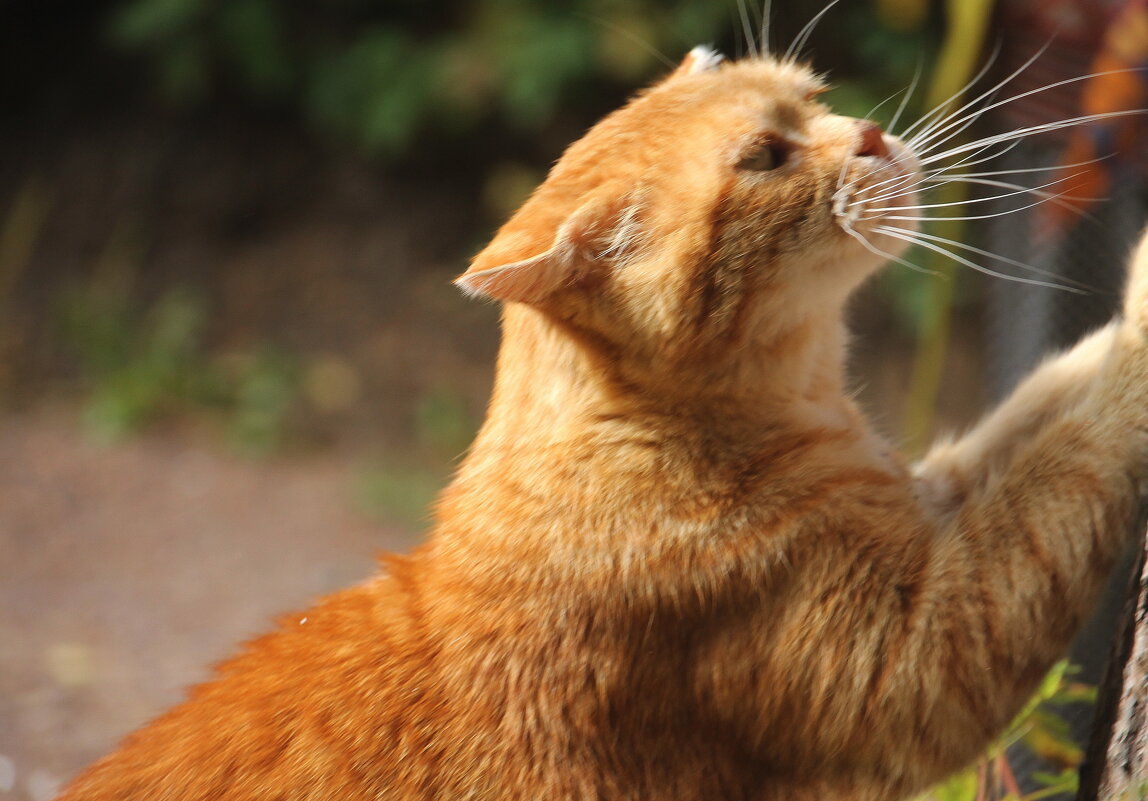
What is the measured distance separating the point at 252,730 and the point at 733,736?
29.4 inches

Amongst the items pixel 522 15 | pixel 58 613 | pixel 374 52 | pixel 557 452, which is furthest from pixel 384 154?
pixel 557 452

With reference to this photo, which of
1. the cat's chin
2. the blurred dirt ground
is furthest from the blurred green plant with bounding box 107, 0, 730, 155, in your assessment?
the cat's chin

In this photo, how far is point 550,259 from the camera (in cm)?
175

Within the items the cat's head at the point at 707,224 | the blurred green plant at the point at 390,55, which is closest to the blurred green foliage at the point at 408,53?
the blurred green plant at the point at 390,55

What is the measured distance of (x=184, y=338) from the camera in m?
5.69

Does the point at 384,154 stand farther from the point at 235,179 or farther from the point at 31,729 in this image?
the point at 31,729

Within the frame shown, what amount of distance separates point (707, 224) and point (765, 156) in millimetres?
176

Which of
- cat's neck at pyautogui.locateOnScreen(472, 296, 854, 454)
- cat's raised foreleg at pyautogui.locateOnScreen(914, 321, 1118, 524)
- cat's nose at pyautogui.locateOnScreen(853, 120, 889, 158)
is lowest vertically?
cat's raised foreleg at pyautogui.locateOnScreen(914, 321, 1118, 524)

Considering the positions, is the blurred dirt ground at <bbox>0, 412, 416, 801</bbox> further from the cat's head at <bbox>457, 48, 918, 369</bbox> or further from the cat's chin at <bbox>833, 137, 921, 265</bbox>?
the cat's chin at <bbox>833, 137, 921, 265</bbox>

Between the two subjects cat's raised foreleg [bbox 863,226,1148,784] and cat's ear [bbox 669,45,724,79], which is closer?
cat's raised foreleg [bbox 863,226,1148,784]

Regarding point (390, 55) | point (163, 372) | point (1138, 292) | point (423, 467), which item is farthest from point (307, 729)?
point (390, 55)

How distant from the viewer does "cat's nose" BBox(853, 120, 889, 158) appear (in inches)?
76.9

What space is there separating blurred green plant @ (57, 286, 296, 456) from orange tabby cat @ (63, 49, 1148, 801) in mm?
3592

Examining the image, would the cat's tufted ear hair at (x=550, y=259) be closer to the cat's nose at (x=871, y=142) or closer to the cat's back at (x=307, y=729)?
the cat's nose at (x=871, y=142)
